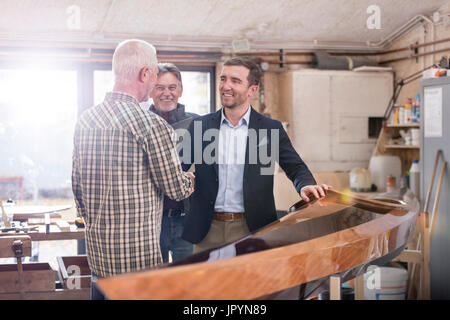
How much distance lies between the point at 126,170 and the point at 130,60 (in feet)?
1.35

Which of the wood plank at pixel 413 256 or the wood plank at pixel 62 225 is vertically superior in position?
the wood plank at pixel 62 225

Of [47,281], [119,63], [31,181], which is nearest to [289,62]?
[31,181]

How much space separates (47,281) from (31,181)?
2516 millimetres

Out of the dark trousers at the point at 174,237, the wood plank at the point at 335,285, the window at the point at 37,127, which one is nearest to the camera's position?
the wood plank at the point at 335,285

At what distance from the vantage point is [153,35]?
513cm

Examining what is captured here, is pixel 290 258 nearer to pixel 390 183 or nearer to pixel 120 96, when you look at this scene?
pixel 120 96

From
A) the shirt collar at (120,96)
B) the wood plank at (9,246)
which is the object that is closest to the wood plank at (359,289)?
the wood plank at (9,246)

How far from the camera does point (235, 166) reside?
255cm

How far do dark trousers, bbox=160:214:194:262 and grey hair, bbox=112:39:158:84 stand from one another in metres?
1.00

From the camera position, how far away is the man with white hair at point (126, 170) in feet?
6.12

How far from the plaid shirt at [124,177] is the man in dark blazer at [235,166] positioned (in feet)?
1.87

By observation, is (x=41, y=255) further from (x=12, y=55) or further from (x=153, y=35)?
(x=153, y=35)

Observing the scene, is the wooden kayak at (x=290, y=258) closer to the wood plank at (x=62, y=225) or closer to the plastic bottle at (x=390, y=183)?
the wood plank at (x=62, y=225)
